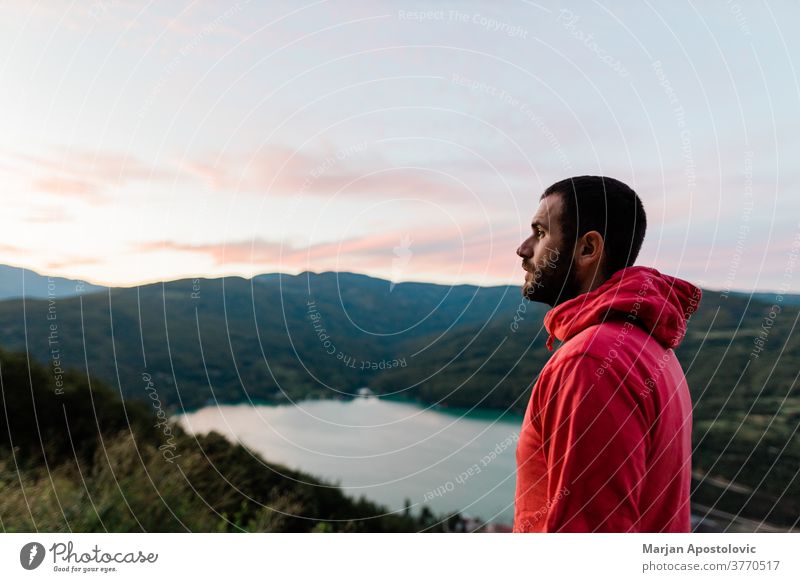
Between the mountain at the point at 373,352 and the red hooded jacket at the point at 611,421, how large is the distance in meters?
22.2

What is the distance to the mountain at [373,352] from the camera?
30.5 m

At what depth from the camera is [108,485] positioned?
8320 mm

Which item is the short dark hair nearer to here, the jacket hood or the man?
the man

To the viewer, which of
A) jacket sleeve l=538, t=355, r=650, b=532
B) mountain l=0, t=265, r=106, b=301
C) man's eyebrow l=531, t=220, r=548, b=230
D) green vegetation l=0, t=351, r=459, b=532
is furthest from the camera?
green vegetation l=0, t=351, r=459, b=532

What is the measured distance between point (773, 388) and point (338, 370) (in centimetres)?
4335

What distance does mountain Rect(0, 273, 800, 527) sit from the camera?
1201 inches

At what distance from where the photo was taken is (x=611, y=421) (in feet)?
7.49

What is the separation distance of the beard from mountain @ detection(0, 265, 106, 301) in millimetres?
5006

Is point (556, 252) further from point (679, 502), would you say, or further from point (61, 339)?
point (61, 339)

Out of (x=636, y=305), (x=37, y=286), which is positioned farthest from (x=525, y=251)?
(x=37, y=286)

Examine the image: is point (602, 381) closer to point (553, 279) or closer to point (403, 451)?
point (553, 279)

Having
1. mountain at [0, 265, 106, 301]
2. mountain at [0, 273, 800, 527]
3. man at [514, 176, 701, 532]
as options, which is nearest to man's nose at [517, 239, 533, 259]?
man at [514, 176, 701, 532]

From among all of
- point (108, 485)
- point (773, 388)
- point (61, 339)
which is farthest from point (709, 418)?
point (108, 485)

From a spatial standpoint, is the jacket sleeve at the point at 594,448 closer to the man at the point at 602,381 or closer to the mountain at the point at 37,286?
the man at the point at 602,381
